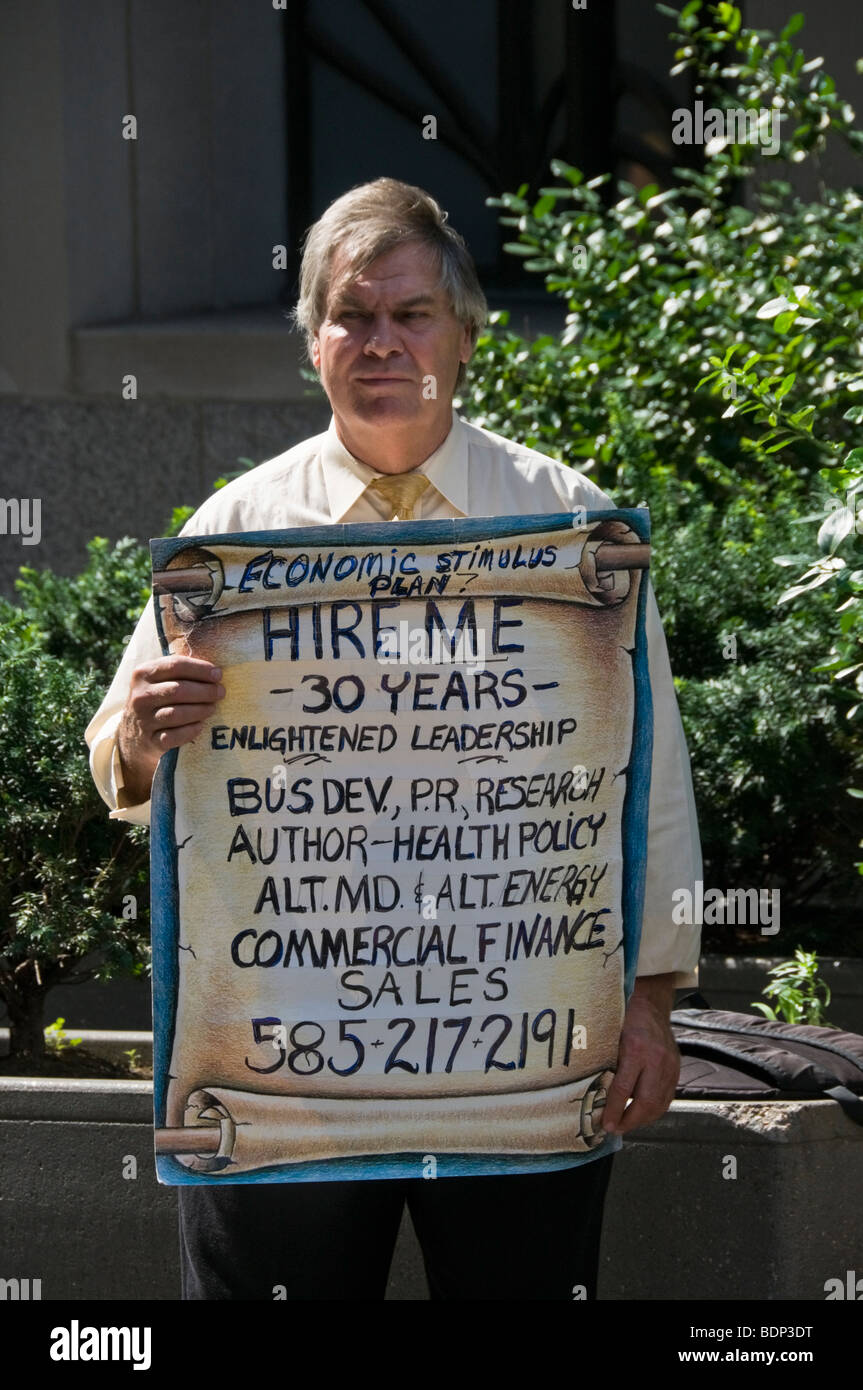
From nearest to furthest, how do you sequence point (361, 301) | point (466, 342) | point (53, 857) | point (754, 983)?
point (361, 301) < point (466, 342) < point (53, 857) < point (754, 983)

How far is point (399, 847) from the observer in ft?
7.82

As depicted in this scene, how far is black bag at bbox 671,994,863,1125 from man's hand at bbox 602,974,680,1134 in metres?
0.65

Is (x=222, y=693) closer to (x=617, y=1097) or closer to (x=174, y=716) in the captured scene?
(x=174, y=716)

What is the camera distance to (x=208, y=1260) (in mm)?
2385

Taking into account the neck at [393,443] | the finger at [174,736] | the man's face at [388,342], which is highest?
the man's face at [388,342]

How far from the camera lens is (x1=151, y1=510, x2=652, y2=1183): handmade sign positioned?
235 cm

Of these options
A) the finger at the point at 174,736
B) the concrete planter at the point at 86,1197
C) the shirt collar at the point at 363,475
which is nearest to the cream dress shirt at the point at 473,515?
the shirt collar at the point at 363,475

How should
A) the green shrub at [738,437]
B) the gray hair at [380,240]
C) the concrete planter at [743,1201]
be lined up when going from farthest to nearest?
the green shrub at [738,437]
the concrete planter at [743,1201]
the gray hair at [380,240]

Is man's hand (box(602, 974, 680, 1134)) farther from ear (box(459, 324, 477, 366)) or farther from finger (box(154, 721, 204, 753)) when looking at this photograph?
ear (box(459, 324, 477, 366))

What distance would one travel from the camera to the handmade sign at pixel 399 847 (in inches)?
92.4

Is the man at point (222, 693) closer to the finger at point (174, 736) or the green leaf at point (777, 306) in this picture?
the finger at point (174, 736)

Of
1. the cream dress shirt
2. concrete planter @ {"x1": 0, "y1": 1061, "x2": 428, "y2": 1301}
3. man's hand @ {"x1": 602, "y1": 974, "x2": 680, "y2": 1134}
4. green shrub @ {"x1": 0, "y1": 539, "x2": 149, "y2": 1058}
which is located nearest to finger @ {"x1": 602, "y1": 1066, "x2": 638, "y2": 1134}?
man's hand @ {"x1": 602, "y1": 974, "x2": 680, "y2": 1134}

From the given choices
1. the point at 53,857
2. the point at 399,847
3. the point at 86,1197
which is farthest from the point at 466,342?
the point at 86,1197

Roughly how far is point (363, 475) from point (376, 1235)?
3.57 ft
